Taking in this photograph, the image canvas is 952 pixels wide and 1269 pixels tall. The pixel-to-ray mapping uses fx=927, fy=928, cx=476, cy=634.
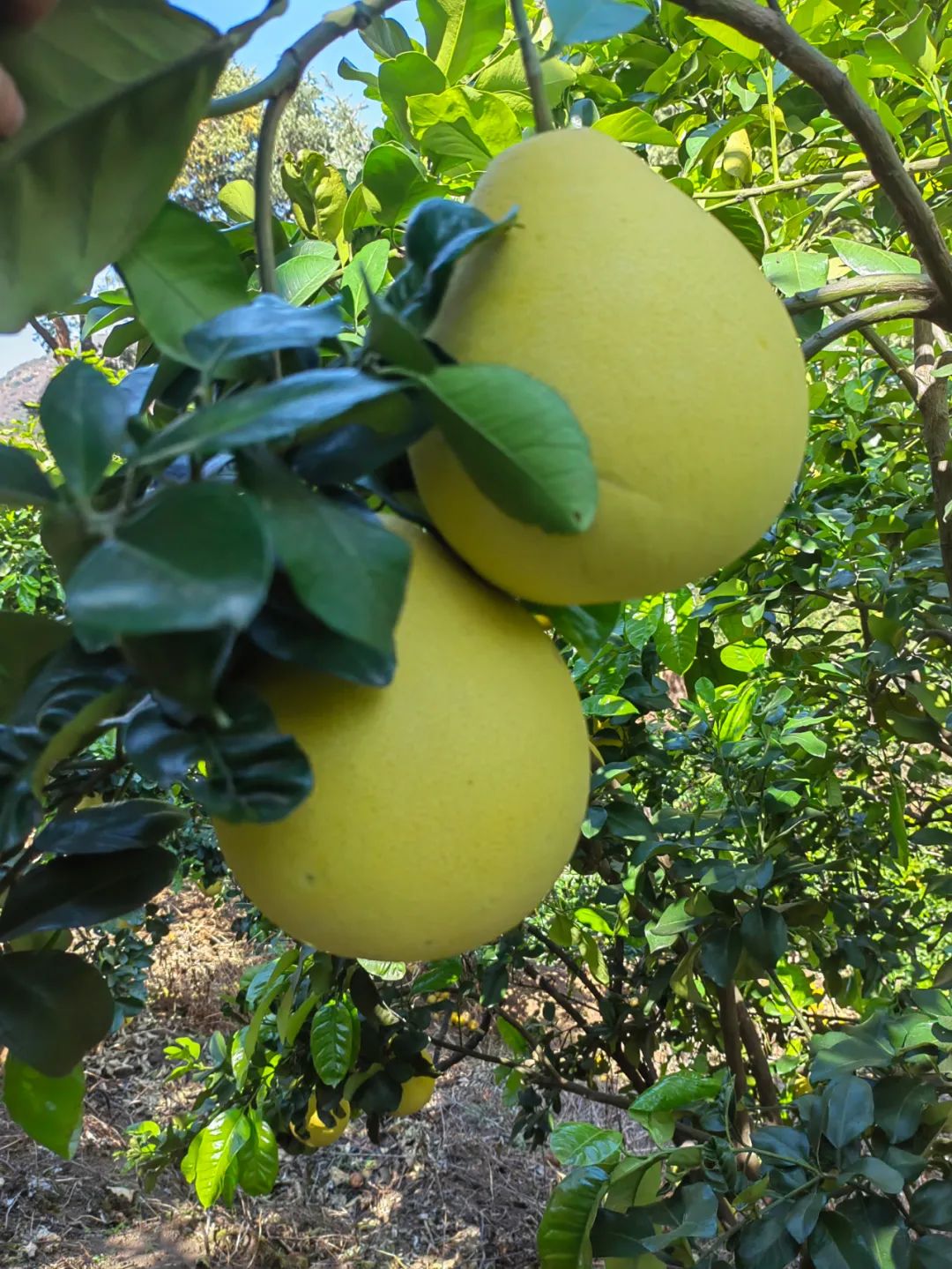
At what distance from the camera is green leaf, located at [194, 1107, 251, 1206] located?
3.67ft

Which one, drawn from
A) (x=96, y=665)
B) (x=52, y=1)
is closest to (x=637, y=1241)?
(x=96, y=665)

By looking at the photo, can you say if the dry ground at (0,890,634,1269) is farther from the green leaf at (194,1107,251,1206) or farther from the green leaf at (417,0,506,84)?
the green leaf at (417,0,506,84)

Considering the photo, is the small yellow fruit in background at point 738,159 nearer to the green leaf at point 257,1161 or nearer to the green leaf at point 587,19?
the green leaf at point 587,19

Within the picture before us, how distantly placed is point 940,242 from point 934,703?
1.81 feet

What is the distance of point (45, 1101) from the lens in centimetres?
54

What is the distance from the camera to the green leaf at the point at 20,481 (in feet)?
0.95

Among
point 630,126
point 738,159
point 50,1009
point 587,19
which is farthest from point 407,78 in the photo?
point 50,1009

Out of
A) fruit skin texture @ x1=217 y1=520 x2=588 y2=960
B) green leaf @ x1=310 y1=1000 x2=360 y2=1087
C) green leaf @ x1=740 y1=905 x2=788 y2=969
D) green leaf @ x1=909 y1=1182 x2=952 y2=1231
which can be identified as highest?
fruit skin texture @ x1=217 y1=520 x2=588 y2=960

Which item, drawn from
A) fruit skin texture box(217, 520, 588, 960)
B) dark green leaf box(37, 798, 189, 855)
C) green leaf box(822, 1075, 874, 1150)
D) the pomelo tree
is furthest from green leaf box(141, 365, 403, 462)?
green leaf box(822, 1075, 874, 1150)

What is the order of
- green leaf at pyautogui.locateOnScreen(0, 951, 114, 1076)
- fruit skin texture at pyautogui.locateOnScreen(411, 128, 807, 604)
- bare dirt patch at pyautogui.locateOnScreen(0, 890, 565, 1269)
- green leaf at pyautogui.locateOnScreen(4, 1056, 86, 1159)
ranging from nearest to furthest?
fruit skin texture at pyautogui.locateOnScreen(411, 128, 807, 604)
green leaf at pyautogui.locateOnScreen(0, 951, 114, 1076)
green leaf at pyautogui.locateOnScreen(4, 1056, 86, 1159)
bare dirt patch at pyautogui.locateOnScreen(0, 890, 565, 1269)

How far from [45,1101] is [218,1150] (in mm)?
699

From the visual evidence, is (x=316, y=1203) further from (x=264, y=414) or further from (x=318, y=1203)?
(x=264, y=414)

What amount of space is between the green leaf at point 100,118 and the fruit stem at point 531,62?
12cm

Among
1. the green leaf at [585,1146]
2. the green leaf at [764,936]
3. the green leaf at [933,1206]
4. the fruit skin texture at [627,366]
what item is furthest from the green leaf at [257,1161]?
the fruit skin texture at [627,366]
